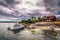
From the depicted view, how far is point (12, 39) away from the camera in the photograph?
255 cm

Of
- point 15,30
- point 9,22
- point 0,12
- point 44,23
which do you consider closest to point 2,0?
point 0,12

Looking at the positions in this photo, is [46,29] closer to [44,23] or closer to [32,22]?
[44,23]

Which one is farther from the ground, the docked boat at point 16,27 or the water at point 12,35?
the docked boat at point 16,27

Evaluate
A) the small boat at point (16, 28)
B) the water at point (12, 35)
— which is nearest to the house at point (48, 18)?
the water at point (12, 35)

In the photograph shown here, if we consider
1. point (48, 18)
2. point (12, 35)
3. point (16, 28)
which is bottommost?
point (12, 35)

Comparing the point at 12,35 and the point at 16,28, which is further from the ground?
the point at 16,28

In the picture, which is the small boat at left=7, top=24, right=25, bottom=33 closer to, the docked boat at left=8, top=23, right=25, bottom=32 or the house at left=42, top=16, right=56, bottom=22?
the docked boat at left=8, top=23, right=25, bottom=32

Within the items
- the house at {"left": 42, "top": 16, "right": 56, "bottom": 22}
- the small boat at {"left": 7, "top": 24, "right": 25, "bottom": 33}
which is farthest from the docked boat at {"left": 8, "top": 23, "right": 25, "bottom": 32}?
the house at {"left": 42, "top": 16, "right": 56, "bottom": 22}

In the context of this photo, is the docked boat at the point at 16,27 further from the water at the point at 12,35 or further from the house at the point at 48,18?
the house at the point at 48,18

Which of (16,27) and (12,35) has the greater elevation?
(16,27)

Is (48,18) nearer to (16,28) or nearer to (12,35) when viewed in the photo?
(16,28)

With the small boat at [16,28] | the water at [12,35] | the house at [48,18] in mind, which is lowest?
the water at [12,35]

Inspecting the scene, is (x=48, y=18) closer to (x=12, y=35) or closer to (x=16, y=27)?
(x=16, y=27)

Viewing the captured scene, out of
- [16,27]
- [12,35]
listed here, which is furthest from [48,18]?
[12,35]
